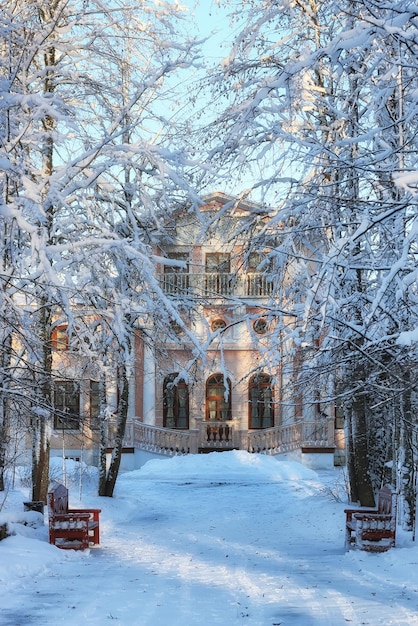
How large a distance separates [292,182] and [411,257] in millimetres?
2187

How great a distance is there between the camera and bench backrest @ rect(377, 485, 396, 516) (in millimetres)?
11492

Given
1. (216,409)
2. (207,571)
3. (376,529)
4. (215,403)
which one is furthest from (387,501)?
(215,403)

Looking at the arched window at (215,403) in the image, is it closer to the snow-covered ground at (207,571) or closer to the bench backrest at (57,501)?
the snow-covered ground at (207,571)

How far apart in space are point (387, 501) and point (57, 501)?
4.90 metres

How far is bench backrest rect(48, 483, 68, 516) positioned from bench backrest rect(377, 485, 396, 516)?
4841mm

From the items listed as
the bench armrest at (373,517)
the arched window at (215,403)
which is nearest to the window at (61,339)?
the bench armrest at (373,517)

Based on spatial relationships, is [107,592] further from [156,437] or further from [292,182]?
[156,437]

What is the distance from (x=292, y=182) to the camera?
36.5 ft

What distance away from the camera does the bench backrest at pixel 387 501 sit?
37.7 ft

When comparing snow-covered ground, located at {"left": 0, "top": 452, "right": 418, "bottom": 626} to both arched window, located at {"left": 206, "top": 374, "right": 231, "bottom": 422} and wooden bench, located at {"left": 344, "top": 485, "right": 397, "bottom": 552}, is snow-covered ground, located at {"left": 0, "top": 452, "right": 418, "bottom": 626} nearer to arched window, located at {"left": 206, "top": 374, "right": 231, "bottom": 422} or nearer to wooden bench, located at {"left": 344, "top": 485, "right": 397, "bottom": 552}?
wooden bench, located at {"left": 344, "top": 485, "right": 397, "bottom": 552}

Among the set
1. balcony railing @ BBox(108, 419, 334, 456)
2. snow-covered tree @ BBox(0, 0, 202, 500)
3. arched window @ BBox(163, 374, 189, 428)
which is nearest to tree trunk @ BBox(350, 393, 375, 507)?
snow-covered tree @ BBox(0, 0, 202, 500)

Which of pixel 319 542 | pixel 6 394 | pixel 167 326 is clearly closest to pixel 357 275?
pixel 167 326

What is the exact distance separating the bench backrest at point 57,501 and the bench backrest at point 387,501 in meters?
4.84

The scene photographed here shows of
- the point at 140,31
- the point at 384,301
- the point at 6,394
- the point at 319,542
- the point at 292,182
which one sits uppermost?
the point at 140,31
